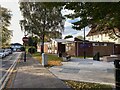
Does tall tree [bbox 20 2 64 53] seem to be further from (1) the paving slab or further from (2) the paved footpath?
(2) the paved footpath

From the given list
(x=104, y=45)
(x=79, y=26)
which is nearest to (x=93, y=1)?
(x=79, y=26)

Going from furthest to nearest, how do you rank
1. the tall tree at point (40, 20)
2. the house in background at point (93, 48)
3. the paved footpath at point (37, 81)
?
the tall tree at point (40, 20)
the house in background at point (93, 48)
the paved footpath at point (37, 81)

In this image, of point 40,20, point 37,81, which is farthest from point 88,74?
point 40,20

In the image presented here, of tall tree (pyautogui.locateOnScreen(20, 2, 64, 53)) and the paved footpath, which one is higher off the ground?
tall tree (pyautogui.locateOnScreen(20, 2, 64, 53))

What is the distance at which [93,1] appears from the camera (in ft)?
33.4

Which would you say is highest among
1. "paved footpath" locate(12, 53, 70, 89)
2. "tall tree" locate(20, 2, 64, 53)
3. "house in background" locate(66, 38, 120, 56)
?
"tall tree" locate(20, 2, 64, 53)

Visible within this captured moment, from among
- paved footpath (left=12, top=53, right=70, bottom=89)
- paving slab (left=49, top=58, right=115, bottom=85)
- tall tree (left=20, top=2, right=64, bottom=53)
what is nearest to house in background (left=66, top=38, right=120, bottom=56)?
tall tree (left=20, top=2, right=64, bottom=53)

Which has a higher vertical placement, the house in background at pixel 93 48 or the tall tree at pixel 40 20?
the tall tree at pixel 40 20

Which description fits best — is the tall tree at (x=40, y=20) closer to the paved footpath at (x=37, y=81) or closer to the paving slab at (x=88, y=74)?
the paving slab at (x=88, y=74)

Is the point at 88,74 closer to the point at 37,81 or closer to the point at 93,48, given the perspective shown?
the point at 37,81

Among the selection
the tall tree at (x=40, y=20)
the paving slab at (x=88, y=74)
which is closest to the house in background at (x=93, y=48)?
the tall tree at (x=40, y=20)

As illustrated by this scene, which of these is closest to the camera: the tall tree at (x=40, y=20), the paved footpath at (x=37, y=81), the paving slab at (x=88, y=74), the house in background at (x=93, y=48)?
the paved footpath at (x=37, y=81)

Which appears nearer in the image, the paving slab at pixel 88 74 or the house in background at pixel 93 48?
the paving slab at pixel 88 74

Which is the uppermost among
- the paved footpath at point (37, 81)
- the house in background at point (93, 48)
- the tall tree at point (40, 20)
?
the tall tree at point (40, 20)
